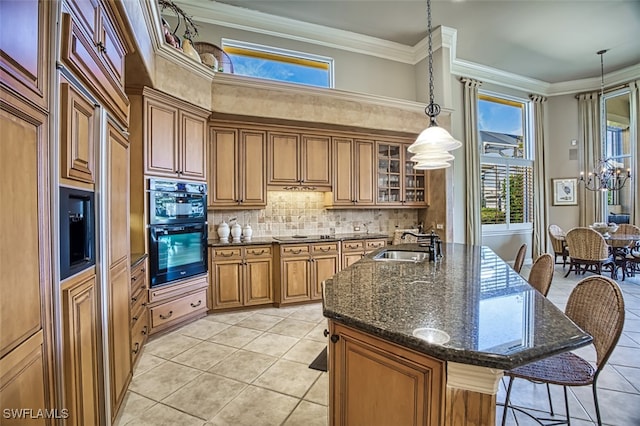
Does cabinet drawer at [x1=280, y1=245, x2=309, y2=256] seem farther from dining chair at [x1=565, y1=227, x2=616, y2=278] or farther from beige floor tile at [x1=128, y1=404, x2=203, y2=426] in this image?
dining chair at [x1=565, y1=227, x2=616, y2=278]

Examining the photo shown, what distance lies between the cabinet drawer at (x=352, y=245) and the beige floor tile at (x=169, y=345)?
7.54 feet

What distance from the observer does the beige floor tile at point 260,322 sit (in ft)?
11.5

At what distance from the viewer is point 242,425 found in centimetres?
190

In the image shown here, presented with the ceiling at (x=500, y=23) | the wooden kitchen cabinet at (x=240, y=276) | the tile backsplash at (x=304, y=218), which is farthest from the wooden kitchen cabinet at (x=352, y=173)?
the ceiling at (x=500, y=23)

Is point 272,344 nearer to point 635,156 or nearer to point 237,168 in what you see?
point 237,168

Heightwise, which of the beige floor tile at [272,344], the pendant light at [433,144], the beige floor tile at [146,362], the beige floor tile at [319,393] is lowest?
the beige floor tile at [319,393]

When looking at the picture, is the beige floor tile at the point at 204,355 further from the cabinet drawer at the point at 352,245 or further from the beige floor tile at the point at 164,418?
the cabinet drawer at the point at 352,245

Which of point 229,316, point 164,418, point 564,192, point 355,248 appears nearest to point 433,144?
point 355,248

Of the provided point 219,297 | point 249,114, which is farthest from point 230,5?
point 219,297

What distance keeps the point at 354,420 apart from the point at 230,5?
5119mm

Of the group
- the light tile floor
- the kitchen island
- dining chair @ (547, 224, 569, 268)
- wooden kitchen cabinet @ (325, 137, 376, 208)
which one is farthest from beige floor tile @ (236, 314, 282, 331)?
dining chair @ (547, 224, 569, 268)

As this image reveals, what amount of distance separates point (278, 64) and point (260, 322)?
391 centimetres

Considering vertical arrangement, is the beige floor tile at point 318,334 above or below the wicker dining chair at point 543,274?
below

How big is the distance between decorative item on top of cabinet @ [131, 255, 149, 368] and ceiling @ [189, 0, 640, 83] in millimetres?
3765
